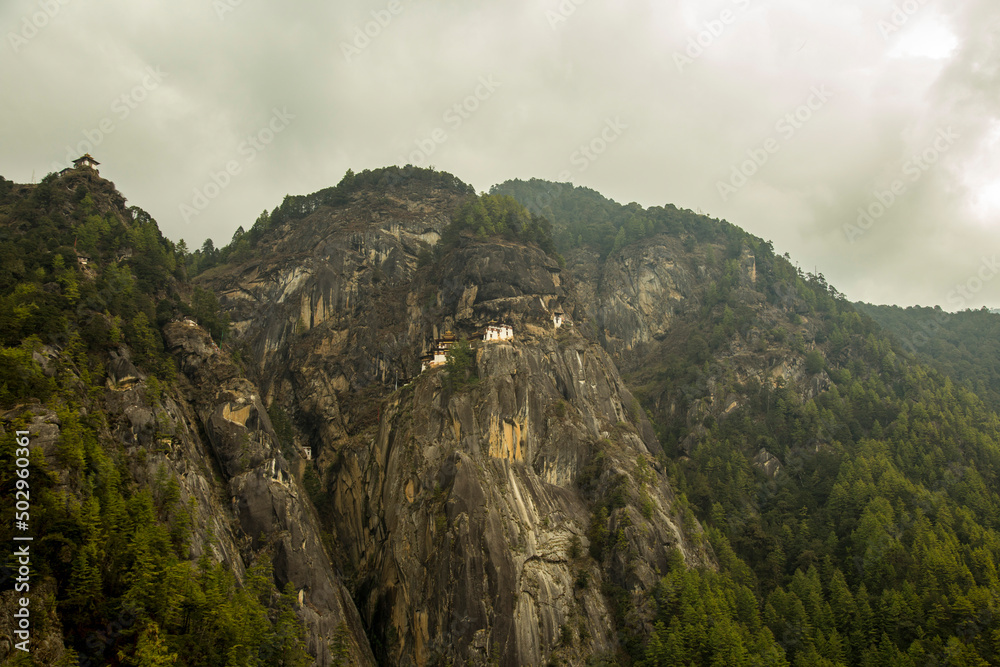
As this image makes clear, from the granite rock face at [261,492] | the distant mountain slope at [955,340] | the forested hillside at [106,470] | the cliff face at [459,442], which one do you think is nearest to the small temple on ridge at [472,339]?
the cliff face at [459,442]

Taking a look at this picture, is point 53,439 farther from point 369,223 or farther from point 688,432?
point 688,432

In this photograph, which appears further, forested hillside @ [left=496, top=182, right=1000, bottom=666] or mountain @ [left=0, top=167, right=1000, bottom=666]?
forested hillside @ [left=496, top=182, right=1000, bottom=666]

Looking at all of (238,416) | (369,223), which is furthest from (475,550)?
(369,223)

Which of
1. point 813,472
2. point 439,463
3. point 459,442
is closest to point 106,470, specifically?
point 439,463

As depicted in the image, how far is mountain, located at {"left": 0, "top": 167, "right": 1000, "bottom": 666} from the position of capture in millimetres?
41469

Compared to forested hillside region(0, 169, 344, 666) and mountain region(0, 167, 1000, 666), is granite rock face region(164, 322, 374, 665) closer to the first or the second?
mountain region(0, 167, 1000, 666)

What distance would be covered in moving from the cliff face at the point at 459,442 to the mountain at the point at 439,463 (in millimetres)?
301

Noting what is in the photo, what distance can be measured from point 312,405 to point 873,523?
61496mm

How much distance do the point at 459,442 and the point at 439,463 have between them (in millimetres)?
3109

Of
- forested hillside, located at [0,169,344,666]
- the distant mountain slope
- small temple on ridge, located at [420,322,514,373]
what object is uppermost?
the distant mountain slope

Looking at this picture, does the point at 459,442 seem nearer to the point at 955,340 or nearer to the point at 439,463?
the point at 439,463

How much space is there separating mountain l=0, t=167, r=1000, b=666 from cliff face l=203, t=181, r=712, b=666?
0.30m

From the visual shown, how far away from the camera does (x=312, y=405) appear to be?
76.7 metres

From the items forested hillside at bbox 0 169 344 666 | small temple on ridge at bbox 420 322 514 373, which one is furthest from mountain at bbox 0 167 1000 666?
small temple on ridge at bbox 420 322 514 373
